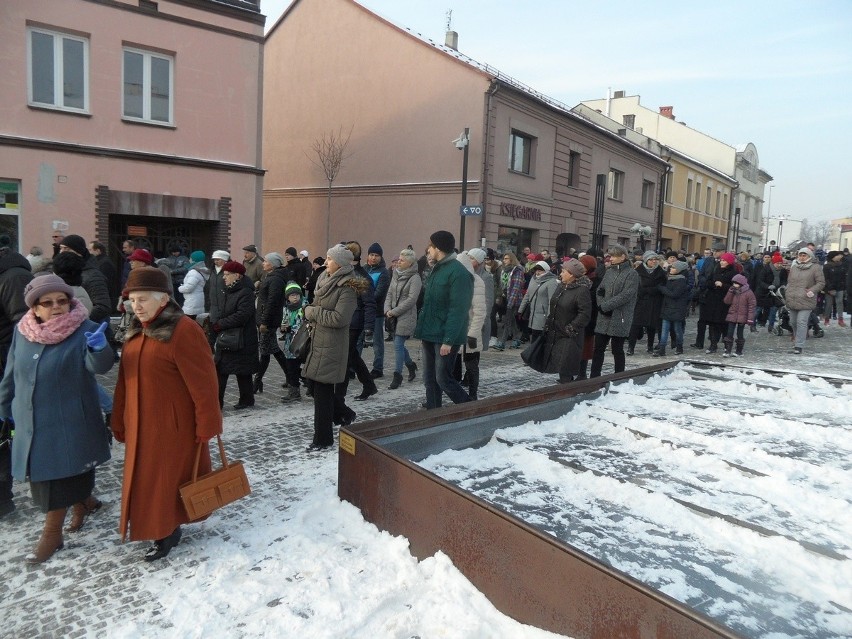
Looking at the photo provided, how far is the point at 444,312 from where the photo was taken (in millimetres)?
6086

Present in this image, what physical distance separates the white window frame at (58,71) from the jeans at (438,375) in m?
10.6

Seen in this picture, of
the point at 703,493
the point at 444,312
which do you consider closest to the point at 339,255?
the point at 444,312

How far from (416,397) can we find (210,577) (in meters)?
4.55

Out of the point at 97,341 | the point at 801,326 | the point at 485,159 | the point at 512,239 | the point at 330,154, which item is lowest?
the point at 801,326

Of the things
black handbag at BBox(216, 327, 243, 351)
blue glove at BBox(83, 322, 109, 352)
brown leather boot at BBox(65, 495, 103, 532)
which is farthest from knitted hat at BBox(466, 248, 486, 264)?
brown leather boot at BBox(65, 495, 103, 532)

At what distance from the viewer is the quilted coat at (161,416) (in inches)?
138

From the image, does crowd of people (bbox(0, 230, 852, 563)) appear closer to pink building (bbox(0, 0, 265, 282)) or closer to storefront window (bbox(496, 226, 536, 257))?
pink building (bbox(0, 0, 265, 282))

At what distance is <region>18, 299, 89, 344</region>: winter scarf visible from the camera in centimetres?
351

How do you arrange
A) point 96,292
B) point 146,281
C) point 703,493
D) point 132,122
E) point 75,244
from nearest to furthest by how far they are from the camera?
point 146,281, point 703,493, point 75,244, point 96,292, point 132,122

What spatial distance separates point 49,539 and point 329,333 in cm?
251

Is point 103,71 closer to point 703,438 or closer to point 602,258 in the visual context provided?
point 602,258

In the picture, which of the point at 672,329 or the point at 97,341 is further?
the point at 672,329

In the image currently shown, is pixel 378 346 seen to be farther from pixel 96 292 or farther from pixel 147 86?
pixel 147 86

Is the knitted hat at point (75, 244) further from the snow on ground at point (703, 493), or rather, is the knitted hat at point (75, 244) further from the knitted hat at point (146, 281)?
the snow on ground at point (703, 493)
